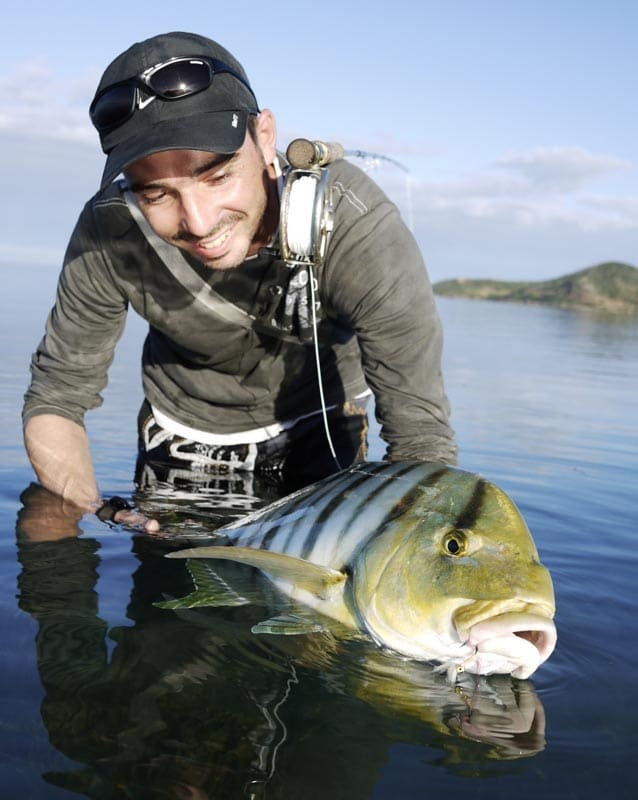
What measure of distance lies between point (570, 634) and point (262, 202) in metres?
2.00

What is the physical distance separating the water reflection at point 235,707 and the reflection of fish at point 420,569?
0.28 ft

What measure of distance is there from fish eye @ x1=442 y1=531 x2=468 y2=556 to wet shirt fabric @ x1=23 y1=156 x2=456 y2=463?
1.11 m

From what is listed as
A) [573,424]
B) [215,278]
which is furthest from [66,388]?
[573,424]

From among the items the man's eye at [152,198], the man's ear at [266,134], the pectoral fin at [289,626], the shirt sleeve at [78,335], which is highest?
the man's ear at [266,134]

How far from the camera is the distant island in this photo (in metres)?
45.4

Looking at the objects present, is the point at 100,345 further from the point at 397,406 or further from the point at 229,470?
the point at 397,406

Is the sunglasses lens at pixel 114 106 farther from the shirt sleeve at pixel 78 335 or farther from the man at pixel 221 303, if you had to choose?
the shirt sleeve at pixel 78 335

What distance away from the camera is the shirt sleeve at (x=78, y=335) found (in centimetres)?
412

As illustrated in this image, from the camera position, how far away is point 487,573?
92.7 inches

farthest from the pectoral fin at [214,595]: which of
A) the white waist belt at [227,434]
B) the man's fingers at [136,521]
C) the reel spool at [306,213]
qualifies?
the white waist belt at [227,434]

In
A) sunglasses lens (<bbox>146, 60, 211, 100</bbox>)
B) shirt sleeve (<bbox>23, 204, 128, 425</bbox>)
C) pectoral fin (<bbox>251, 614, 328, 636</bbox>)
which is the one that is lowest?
pectoral fin (<bbox>251, 614, 328, 636</bbox>)

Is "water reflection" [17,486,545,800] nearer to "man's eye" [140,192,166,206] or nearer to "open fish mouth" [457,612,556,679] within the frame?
"open fish mouth" [457,612,556,679]

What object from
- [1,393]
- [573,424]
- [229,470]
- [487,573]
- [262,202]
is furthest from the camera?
[573,424]

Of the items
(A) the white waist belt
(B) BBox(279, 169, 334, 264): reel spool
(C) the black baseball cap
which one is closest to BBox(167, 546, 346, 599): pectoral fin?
(B) BBox(279, 169, 334, 264): reel spool
